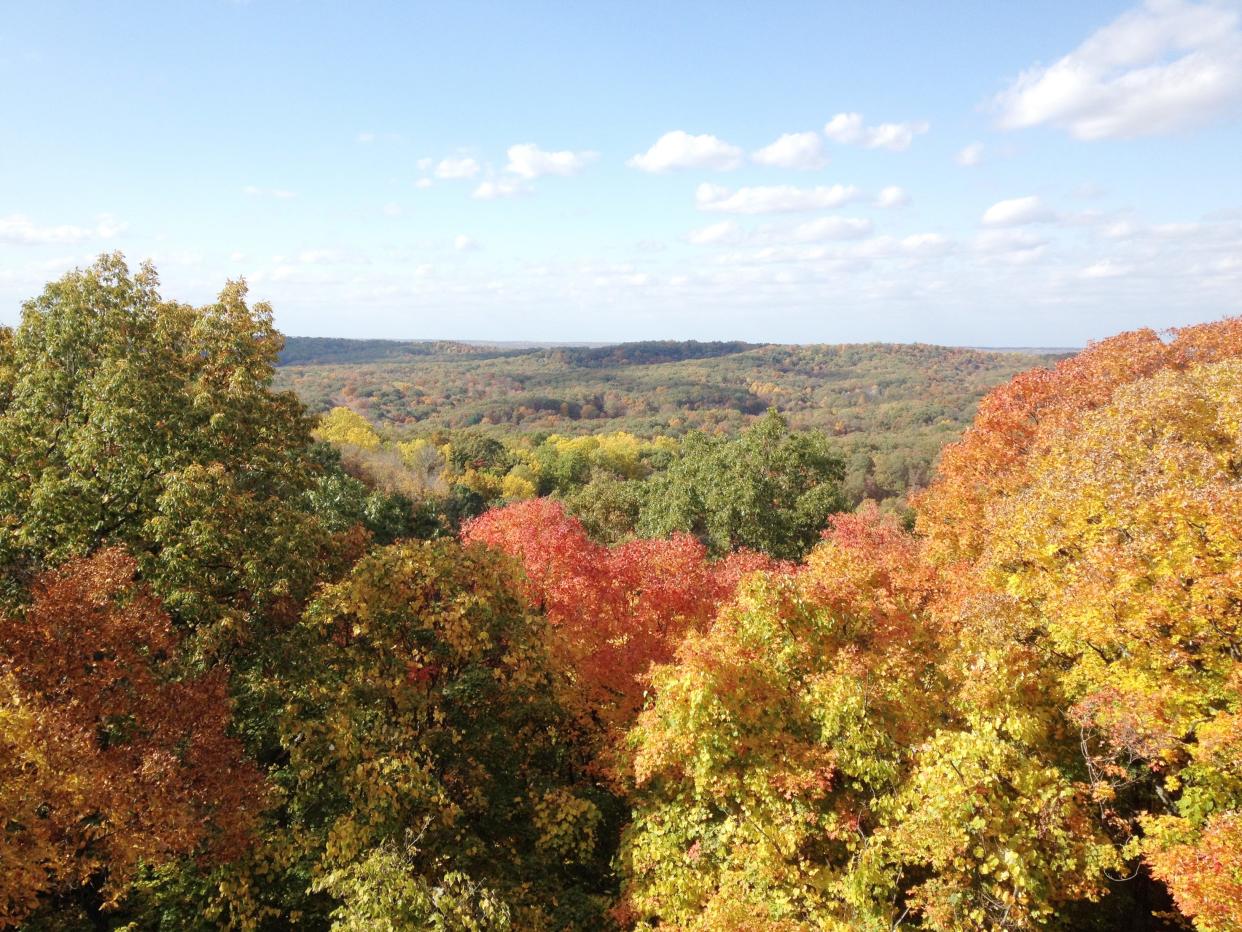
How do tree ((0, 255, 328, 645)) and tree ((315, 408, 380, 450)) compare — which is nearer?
tree ((0, 255, 328, 645))

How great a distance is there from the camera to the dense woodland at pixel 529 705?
1127 cm

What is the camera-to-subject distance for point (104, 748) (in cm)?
1191

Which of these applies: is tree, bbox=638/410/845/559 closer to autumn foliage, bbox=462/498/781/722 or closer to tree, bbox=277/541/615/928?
autumn foliage, bbox=462/498/781/722

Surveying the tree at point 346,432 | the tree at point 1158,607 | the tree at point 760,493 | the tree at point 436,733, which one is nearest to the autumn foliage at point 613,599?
the tree at point 436,733

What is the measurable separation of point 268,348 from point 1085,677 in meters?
20.1

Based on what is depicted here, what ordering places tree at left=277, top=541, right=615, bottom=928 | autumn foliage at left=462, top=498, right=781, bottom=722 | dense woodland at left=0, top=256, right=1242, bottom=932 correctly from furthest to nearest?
autumn foliage at left=462, top=498, right=781, bottom=722
tree at left=277, top=541, right=615, bottom=928
dense woodland at left=0, top=256, right=1242, bottom=932

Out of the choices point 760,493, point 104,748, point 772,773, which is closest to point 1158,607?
point 772,773

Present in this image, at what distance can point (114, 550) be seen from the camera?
1344 centimetres

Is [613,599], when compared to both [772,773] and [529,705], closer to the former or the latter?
[529,705]

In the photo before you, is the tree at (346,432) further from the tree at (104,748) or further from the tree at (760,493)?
the tree at (104,748)

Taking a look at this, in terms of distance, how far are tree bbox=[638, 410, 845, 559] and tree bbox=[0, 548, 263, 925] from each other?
2626cm

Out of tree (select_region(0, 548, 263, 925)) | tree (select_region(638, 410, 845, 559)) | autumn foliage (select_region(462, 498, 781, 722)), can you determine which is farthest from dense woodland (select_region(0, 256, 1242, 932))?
tree (select_region(638, 410, 845, 559))

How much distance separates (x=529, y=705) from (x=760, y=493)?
22384 mm

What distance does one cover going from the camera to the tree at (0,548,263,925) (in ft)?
31.6
